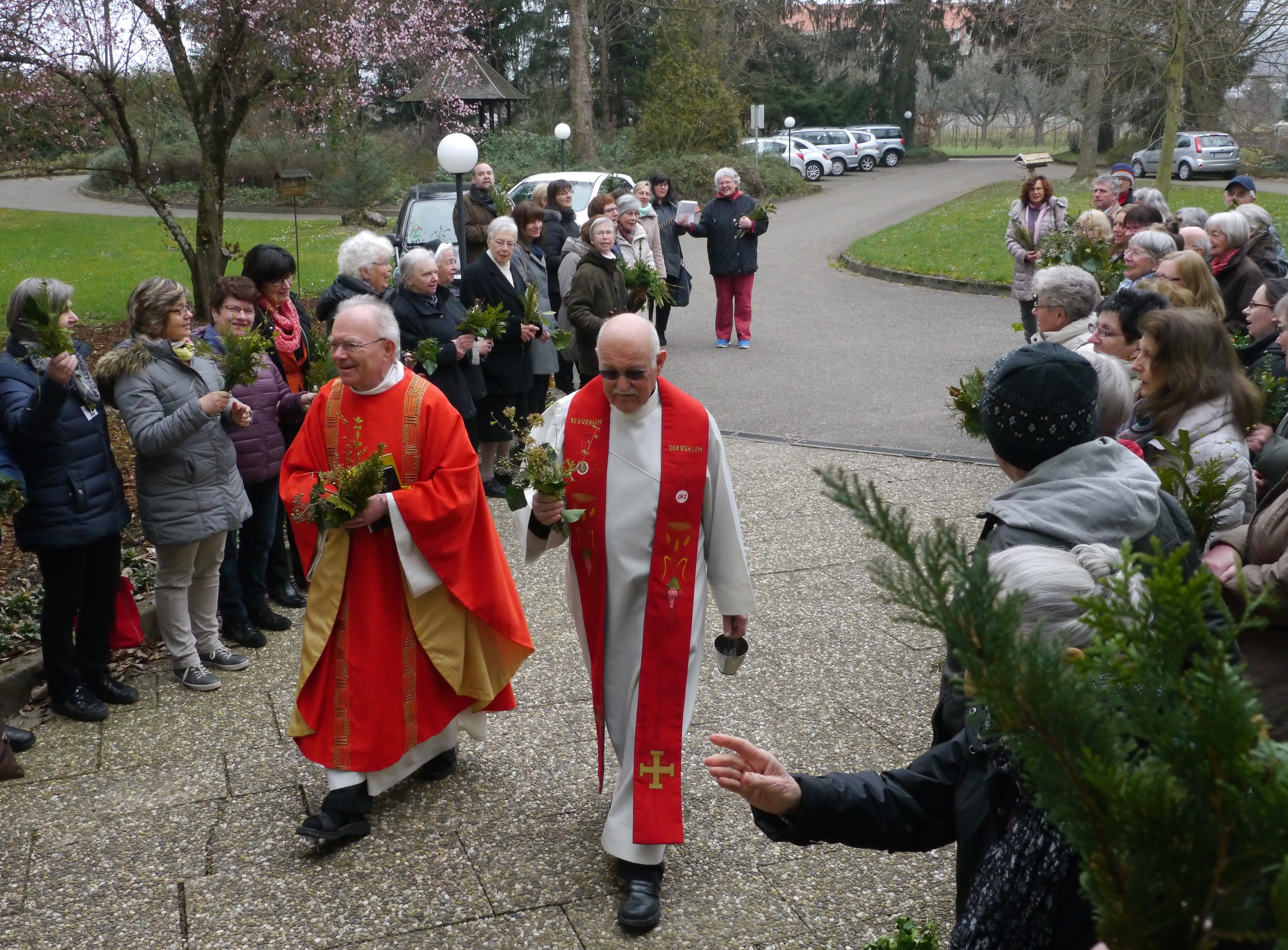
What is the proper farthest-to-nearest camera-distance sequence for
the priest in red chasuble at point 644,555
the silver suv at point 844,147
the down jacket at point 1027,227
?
the silver suv at point 844,147 → the down jacket at point 1027,227 → the priest in red chasuble at point 644,555

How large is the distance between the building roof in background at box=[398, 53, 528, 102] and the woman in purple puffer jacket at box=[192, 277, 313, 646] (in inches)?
889

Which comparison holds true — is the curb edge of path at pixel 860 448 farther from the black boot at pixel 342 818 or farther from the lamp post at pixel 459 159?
the black boot at pixel 342 818

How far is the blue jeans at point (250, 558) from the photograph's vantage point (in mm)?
6387

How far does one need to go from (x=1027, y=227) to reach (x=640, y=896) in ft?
30.6

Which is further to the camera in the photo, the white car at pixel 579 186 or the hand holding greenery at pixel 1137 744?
the white car at pixel 579 186

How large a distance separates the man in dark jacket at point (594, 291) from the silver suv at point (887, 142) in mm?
40577

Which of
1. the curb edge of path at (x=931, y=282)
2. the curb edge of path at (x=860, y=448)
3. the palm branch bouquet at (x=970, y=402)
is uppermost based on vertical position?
the palm branch bouquet at (x=970, y=402)

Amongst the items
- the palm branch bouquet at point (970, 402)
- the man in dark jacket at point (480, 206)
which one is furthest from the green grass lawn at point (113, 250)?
the palm branch bouquet at point (970, 402)

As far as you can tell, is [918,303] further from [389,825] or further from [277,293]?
[389,825]

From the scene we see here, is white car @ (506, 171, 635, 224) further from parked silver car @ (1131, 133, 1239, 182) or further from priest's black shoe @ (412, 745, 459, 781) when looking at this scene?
parked silver car @ (1131, 133, 1239, 182)

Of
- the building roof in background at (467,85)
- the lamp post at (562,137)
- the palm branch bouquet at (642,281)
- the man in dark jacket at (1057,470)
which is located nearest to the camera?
the man in dark jacket at (1057,470)

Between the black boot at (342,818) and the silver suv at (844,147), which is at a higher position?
the silver suv at (844,147)

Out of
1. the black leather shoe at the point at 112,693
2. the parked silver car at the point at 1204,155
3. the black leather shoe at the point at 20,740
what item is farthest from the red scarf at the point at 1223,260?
the parked silver car at the point at 1204,155

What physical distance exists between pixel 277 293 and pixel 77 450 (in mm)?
1688
